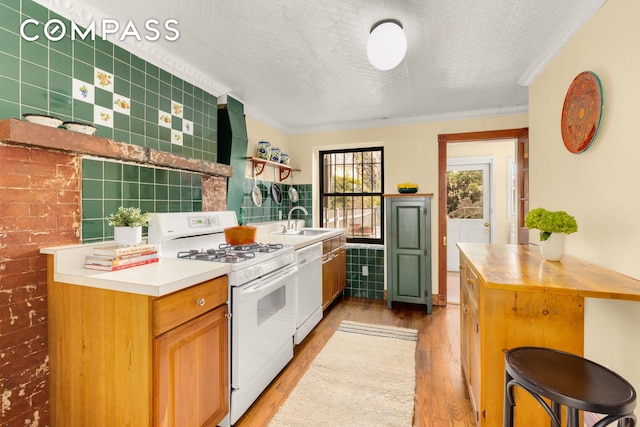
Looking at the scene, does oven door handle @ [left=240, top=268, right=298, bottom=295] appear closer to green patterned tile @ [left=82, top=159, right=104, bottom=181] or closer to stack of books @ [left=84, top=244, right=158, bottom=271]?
stack of books @ [left=84, top=244, right=158, bottom=271]

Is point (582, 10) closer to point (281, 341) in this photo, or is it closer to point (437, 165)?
point (437, 165)

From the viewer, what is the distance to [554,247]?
5.43 ft

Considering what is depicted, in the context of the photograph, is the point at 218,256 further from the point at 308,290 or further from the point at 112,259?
the point at 308,290

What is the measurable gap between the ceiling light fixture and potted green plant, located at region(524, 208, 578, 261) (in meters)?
1.22

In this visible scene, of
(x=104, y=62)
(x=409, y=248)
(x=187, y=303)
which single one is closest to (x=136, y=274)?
(x=187, y=303)

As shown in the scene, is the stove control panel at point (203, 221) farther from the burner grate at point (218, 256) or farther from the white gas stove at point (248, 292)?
the burner grate at point (218, 256)

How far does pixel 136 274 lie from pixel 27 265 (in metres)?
0.55

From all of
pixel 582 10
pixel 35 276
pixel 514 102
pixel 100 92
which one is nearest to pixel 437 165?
pixel 514 102

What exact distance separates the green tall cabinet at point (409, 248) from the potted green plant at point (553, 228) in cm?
180

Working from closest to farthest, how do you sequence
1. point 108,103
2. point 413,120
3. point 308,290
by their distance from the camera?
1. point 108,103
2. point 308,290
3. point 413,120

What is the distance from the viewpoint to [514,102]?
324 centimetres

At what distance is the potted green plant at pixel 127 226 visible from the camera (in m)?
1.63

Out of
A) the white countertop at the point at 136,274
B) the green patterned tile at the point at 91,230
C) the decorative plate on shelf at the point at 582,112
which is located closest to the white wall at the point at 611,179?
the decorative plate on shelf at the point at 582,112

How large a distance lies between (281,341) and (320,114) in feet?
8.48
